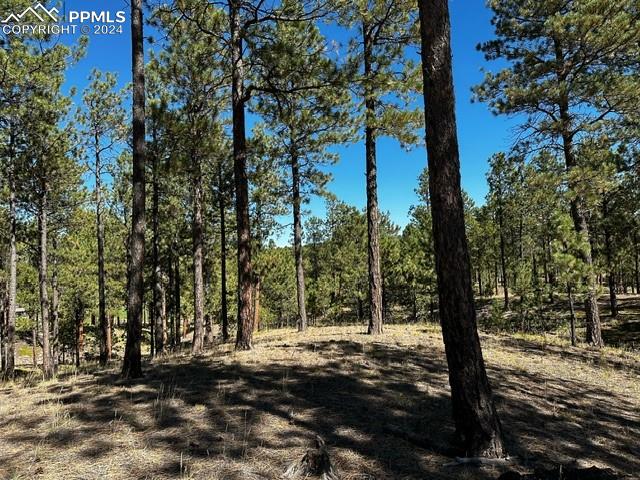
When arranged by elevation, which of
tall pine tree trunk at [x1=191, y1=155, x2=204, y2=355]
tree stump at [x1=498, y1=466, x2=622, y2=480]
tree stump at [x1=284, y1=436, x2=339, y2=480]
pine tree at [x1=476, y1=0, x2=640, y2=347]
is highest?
pine tree at [x1=476, y1=0, x2=640, y2=347]

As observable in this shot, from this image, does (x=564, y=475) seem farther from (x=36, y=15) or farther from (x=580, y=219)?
(x=36, y=15)

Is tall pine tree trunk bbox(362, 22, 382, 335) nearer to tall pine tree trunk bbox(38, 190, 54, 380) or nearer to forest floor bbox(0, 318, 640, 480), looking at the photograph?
forest floor bbox(0, 318, 640, 480)

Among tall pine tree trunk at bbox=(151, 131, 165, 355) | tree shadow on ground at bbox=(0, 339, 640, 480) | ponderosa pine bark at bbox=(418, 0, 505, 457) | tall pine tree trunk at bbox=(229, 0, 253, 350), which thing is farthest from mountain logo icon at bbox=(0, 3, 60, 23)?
Result: ponderosa pine bark at bbox=(418, 0, 505, 457)

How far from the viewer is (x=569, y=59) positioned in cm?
1191

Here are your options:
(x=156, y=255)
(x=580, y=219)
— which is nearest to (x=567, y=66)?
(x=580, y=219)

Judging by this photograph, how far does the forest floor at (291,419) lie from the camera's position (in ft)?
11.9

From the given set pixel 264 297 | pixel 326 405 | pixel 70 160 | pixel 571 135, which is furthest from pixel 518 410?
pixel 264 297

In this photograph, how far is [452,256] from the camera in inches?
161

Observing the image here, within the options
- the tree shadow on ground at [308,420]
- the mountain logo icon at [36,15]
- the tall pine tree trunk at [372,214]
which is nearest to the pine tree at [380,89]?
the tall pine tree trunk at [372,214]

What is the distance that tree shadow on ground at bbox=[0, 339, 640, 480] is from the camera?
3709mm

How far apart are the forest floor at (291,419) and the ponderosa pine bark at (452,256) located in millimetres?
357

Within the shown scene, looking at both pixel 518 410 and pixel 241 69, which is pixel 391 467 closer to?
pixel 518 410

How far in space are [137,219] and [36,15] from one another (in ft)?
26.7

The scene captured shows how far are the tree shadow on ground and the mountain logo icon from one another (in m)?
9.56
